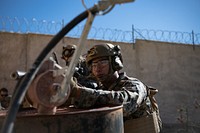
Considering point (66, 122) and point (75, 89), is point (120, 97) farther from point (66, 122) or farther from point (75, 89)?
point (66, 122)

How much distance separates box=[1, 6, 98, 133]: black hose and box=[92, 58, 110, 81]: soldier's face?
4.70 ft

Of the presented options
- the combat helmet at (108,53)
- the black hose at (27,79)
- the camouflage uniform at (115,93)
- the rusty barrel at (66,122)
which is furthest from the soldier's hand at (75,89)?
the combat helmet at (108,53)

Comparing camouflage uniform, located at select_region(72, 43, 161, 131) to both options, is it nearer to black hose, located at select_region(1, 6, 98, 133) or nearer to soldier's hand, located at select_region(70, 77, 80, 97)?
soldier's hand, located at select_region(70, 77, 80, 97)

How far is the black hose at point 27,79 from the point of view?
3.55 feet

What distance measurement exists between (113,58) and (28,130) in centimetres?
126

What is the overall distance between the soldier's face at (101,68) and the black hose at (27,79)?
1433 millimetres

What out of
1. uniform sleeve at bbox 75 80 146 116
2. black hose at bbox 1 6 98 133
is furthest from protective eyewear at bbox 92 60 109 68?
black hose at bbox 1 6 98 133

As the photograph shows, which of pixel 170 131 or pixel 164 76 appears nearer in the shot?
pixel 170 131

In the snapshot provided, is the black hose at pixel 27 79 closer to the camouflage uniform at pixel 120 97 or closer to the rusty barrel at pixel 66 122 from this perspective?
the rusty barrel at pixel 66 122

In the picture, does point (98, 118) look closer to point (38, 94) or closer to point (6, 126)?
point (38, 94)

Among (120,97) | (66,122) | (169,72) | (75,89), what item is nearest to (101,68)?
(120,97)

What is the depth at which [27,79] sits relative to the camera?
43.7 inches

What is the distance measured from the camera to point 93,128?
5.25ft

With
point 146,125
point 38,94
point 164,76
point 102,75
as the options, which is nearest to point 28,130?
point 38,94
